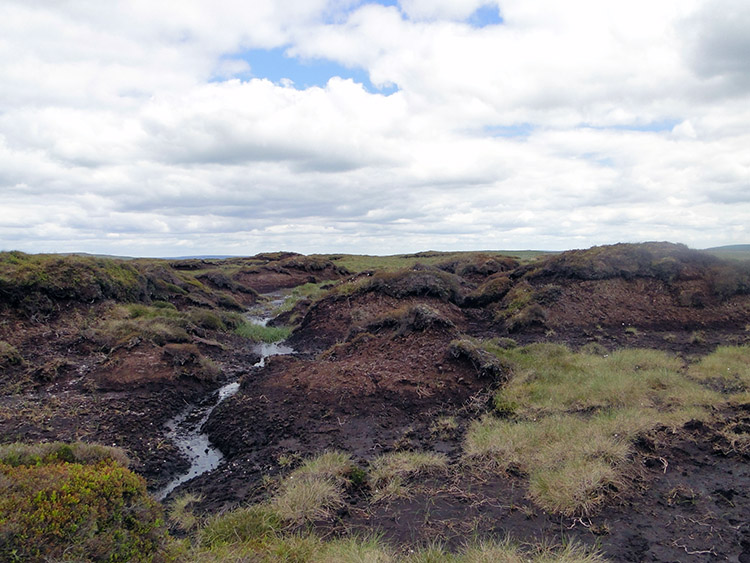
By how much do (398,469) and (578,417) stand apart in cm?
351

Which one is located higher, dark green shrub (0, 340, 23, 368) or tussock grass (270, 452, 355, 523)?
dark green shrub (0, 340, 23, 368)

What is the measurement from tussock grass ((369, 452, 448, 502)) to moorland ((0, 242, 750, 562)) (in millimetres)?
29

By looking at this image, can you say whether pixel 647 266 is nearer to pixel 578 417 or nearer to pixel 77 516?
pixel 578 417

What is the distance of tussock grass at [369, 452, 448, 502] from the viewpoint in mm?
5840

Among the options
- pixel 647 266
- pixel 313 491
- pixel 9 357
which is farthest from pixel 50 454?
pixel 647 266

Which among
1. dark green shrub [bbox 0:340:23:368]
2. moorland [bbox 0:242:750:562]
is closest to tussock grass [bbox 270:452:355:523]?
moorland [bbox 0:242:750:562]

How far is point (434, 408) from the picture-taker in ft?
30.1

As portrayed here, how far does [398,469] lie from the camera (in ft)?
20.9

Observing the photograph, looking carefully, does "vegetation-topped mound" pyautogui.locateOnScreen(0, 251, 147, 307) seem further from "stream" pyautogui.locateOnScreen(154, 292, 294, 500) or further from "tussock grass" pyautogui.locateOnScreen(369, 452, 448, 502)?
"tussock grass" pyautogui.locateOnScreen(369, 452, 448, 502)

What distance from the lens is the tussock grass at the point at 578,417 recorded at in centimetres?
557

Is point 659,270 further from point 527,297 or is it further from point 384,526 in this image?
point 384,526

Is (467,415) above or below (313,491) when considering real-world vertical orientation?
below

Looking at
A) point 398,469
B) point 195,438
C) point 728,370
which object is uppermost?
point 728,370

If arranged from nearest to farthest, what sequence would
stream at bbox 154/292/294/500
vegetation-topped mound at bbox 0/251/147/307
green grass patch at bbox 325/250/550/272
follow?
stream at bbox 154/292/294/500 → vegetation-topped mound at bbox 0/251/147/307 → green grass patch at bbox 325/250/550/272
